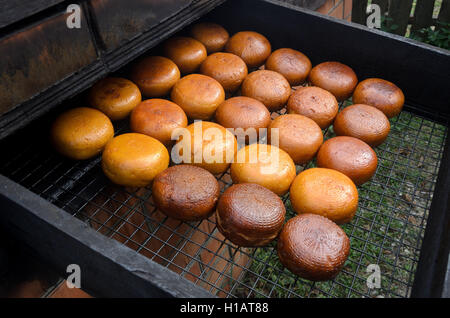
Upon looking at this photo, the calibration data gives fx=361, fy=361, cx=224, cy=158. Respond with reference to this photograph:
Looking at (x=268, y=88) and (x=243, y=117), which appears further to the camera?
(x=268, y=88)

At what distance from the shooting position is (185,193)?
5.63 feet

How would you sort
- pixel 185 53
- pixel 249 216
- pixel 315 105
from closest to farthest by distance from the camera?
pixel 249 216, pixel 315 105, pixel 185 53

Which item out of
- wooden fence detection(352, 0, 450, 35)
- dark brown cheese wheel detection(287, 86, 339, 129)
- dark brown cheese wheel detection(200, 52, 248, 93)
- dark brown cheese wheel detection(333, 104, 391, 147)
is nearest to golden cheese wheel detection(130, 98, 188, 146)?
dark brown cheese wheel detection(200, 52, 248, 93)

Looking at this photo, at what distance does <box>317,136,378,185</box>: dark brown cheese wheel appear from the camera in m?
1.95

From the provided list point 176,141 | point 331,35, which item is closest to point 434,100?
point 331,35

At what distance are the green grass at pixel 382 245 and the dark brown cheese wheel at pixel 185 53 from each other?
127cm

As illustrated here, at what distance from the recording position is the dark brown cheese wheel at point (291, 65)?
102 inches

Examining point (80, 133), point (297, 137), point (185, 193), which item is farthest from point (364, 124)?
point (80, 133)

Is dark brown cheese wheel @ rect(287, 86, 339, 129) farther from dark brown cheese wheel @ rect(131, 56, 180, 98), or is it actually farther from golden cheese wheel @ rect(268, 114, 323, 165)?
dark brown cheese wheel @ rect(131, 56, 180, 98)

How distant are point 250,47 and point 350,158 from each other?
4.00 feet

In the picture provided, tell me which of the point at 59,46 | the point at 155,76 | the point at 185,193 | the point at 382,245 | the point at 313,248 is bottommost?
the point at 382,245

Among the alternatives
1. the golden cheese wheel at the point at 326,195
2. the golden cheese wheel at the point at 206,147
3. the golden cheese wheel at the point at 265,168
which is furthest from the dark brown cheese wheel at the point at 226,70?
the golden cheese wheel at the point at 326,195

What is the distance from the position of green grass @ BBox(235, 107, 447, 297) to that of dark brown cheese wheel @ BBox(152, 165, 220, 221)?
366mm

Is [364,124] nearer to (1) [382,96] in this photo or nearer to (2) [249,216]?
(1) [382,96]
